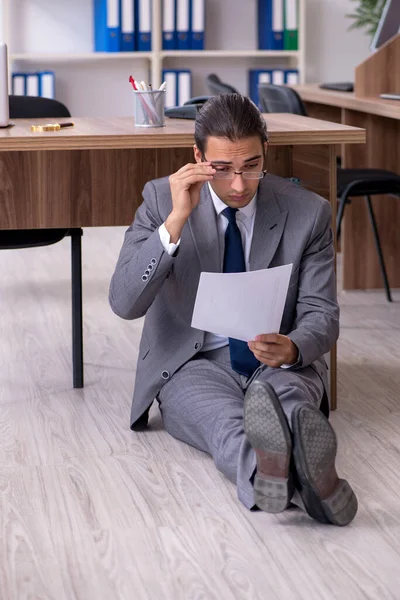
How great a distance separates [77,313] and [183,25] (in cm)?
301

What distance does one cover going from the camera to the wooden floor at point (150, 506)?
1673 mm

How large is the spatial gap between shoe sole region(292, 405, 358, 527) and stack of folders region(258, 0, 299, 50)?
395cm

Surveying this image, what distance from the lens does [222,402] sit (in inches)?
85.3

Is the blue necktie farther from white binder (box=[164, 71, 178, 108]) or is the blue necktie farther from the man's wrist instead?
white binder (box=[164, 71, 178, 108])

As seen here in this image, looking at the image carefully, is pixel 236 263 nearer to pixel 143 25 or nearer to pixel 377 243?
pixel 377 243

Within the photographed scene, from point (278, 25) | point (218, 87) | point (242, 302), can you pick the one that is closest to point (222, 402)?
point (242, 302)

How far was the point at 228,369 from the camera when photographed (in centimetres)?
231

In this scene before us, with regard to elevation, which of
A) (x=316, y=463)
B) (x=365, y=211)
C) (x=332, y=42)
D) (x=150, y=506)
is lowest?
(x=150, y=506)

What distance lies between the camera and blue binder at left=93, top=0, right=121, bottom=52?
203 inches

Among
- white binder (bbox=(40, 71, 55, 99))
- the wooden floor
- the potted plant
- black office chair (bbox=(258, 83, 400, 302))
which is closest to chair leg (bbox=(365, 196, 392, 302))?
black office chair (bbox=(258, 83, 400, 302))

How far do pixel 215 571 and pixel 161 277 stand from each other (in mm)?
709

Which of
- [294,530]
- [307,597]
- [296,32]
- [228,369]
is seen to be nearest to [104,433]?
[228,369]

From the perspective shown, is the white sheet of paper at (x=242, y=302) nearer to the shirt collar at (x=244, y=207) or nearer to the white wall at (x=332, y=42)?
the shirt collar at (x=244, y=207)

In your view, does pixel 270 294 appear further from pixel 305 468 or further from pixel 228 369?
pixel 305 468
